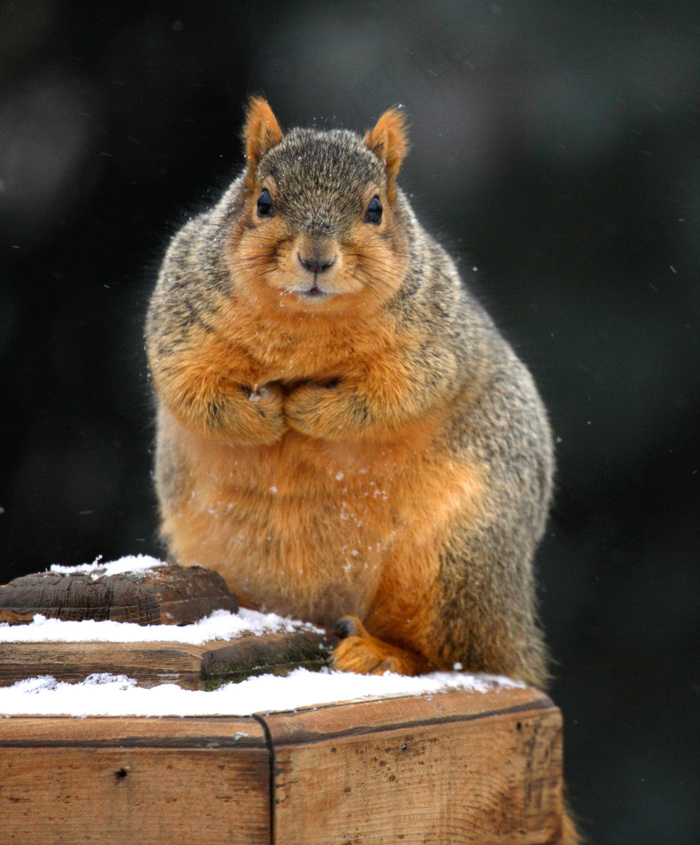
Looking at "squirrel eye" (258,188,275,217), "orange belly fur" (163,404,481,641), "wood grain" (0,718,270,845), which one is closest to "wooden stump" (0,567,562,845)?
"wood grain" (0,718,270,845)

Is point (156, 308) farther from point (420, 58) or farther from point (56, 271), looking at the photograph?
point (420, 58)

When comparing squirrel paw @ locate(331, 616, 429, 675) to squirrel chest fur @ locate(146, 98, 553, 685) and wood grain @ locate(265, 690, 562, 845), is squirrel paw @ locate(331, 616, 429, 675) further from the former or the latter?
wood grain @ locate(265, 690, 562, 845)

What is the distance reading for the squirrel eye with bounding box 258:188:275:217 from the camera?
1.33 metres

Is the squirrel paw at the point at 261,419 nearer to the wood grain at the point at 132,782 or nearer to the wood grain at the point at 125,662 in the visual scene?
the wood grain at the point at 125,662

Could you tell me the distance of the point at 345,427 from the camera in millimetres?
1314

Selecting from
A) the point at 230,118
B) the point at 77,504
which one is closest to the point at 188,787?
the point at 77,504

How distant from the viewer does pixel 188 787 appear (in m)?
0.89

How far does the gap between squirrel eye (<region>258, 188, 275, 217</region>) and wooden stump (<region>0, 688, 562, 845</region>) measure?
Result: 66 centimetres

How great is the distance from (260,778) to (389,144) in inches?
37.0

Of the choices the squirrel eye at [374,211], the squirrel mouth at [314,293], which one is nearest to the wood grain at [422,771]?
the squirrel mouth at [314,293]

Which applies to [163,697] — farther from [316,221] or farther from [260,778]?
[316,221]

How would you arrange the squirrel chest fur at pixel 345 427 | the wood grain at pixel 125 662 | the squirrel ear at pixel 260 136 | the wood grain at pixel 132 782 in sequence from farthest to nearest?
the squirrel ear at pixel 260 136
the squirrel chest fur at pixel 345 427
the wood grain at pixel 125 662
the wood grain at pixel 132 782

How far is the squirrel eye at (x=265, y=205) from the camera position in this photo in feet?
Result: 4.36

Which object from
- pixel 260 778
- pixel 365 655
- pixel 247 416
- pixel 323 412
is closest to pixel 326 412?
pixel 323 412
